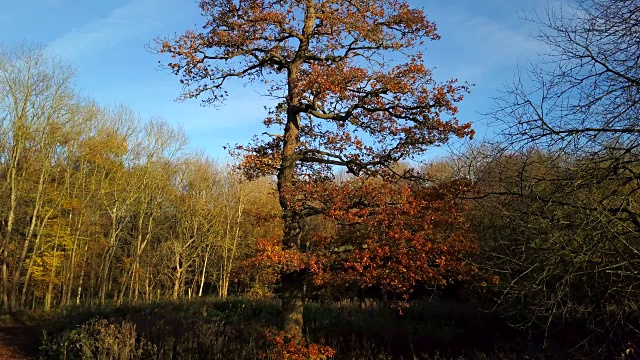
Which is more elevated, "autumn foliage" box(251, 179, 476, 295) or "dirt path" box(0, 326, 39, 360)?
"autumn foliage" box(251, 179, 476, 295)

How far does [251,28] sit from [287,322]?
5820 mm

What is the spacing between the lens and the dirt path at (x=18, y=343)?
11500mm

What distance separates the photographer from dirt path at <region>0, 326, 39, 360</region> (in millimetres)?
11500

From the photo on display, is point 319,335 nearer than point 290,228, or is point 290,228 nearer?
point 290,228

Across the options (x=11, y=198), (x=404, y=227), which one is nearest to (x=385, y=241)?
(x=404, y=227)

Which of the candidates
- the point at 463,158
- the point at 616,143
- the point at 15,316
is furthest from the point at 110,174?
the point at 616,143

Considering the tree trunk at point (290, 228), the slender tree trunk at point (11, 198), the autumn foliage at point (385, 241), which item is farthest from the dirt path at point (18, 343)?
the slender tree trunk at point (11, 198)

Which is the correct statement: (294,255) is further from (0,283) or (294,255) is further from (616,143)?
(0,283)

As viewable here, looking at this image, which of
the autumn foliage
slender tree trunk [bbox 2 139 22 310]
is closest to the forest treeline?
slender tree trunk [bbox 2 139 22 310]

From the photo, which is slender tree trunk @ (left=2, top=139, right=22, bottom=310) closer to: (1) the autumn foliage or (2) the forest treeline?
(2) the forest treeline

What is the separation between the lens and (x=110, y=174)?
30.2 m

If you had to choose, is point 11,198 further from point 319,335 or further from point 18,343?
point 319,335

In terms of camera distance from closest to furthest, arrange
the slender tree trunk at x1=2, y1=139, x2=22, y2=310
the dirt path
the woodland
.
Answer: the woodland, the dirt path, the slender tree trunk at x1=2, y1=139, x2=22, y2=310

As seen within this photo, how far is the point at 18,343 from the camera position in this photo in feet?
44.4
